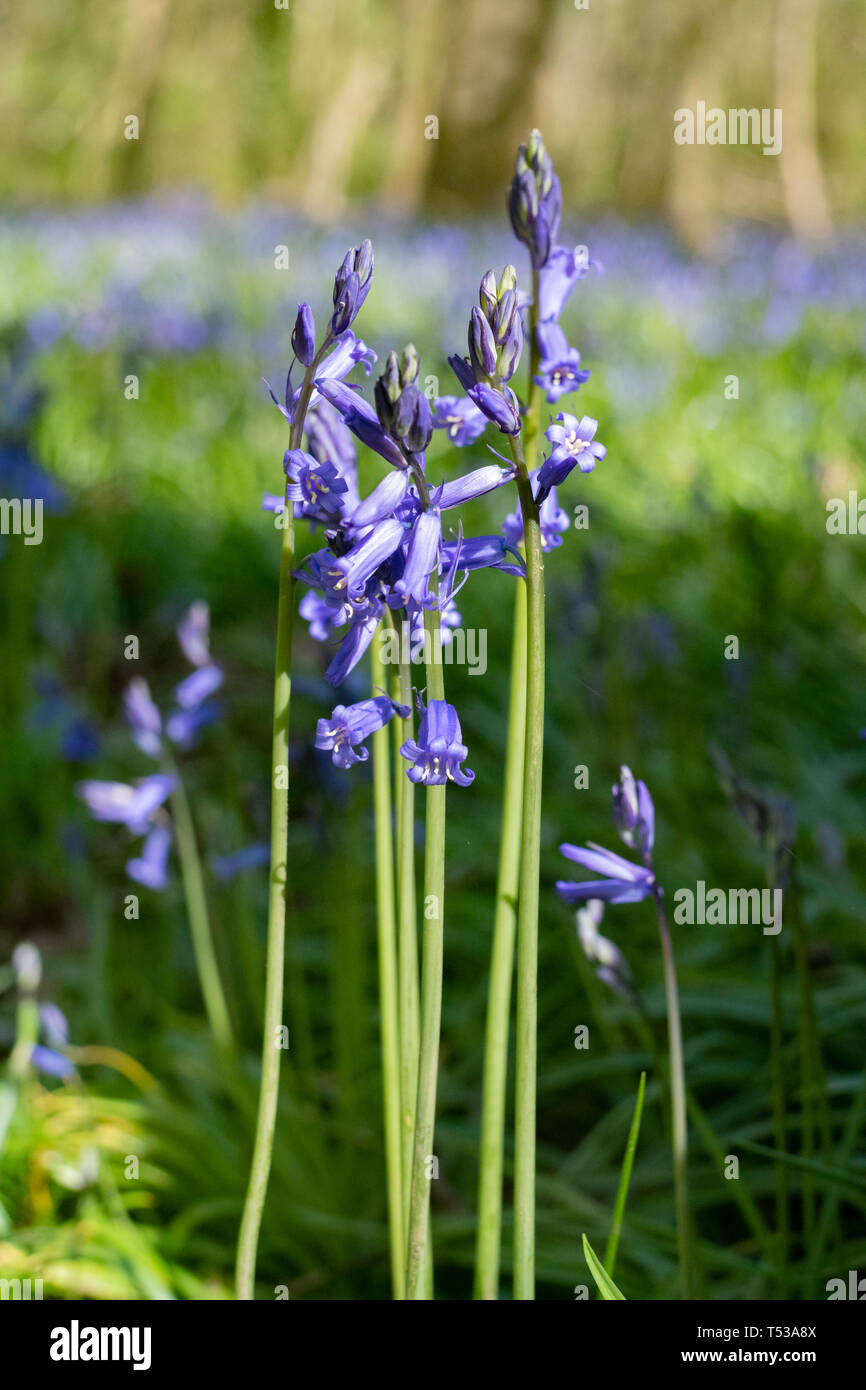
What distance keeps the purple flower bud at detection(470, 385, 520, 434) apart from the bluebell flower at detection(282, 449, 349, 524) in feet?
0.47

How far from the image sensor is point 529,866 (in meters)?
1.07

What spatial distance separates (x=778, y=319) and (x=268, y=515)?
155 inches

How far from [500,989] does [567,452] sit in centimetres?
57

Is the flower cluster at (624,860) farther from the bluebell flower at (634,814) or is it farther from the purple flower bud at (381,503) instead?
the purple flower bud at (381,503)

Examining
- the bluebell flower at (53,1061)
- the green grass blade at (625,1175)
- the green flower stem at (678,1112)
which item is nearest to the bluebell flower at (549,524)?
the green flower stem at (678,1112)

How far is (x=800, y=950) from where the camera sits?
4.61 ft

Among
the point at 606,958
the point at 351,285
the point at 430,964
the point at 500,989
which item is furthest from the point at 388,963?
the point at 351,285

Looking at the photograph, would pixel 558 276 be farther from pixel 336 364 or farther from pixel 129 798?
pixel 129 798

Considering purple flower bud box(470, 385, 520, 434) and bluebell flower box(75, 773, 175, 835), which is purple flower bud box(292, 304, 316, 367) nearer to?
purple flower bud box(470, 385, 520, 434)

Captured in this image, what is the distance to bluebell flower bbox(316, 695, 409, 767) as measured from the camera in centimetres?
109

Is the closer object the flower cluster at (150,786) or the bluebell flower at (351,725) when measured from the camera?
the bluebell flower at (351,725)

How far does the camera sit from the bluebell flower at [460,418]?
1.26 meters

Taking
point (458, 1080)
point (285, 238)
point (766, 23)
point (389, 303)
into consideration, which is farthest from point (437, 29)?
point (458, 1080)

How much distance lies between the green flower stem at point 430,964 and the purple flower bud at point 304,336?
0.79 ft
